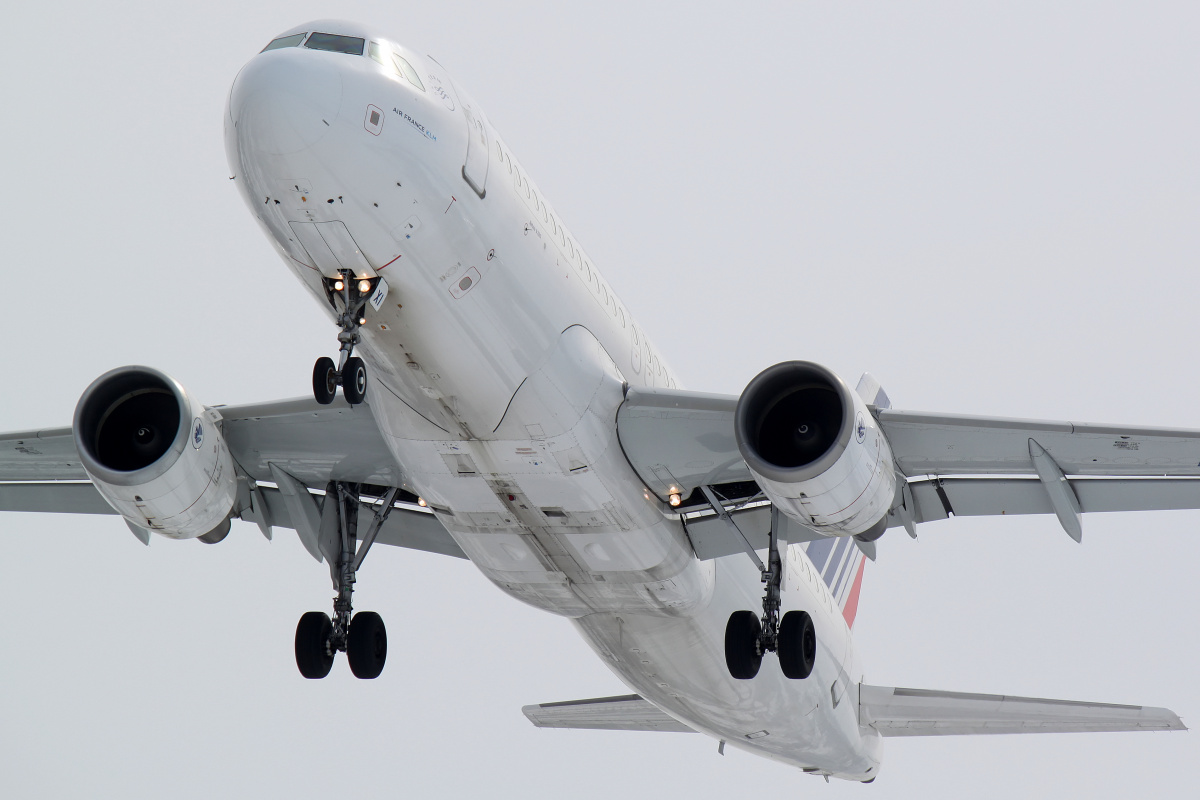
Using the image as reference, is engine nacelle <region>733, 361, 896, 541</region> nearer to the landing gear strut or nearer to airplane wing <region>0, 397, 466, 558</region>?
the landing gear strut

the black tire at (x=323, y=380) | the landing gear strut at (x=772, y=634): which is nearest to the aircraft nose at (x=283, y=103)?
the black tire at (x=323, y=380)

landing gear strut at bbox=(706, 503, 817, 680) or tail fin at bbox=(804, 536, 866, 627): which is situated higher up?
landing gear strut at bbox=(706, 503, 817, 680)

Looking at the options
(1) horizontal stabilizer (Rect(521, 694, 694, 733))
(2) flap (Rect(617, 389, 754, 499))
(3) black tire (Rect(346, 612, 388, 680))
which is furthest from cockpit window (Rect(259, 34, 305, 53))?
(1) horizontal stabilizer (Rect(521, 694, 694, 733))

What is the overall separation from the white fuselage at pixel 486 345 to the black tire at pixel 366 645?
1729 millimetres

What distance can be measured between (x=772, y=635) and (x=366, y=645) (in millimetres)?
4786

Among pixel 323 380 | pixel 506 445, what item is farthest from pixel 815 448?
pixel 323 380

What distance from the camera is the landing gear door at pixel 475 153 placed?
40.3ft

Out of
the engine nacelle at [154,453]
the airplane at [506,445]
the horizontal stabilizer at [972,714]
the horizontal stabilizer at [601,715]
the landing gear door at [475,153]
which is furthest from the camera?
the horizontal stabilizer at [601,715]

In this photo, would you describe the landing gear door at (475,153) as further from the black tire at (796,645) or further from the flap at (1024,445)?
the black tire at (796,645)

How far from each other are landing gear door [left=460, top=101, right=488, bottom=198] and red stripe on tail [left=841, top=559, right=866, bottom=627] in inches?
516

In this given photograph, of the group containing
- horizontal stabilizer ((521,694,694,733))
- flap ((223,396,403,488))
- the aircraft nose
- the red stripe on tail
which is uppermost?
the aircraft nose

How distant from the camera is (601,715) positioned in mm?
22562

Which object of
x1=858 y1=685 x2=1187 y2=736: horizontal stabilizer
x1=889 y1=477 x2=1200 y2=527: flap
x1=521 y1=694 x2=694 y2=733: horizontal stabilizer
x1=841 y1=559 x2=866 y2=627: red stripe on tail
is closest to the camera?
x1=889 y1=477 x2=1200 y2=527: flap

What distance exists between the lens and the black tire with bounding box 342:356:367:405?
1195cm
